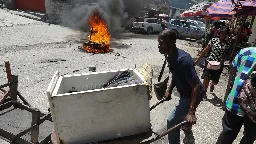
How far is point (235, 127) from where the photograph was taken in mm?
3170

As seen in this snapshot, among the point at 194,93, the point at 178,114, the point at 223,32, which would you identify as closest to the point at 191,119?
the point at 194,93

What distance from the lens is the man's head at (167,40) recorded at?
120 inches

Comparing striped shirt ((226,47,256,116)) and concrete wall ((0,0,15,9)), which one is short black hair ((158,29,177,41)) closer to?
striped shirt ((226,47,256,116))

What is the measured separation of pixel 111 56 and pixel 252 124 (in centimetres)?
952

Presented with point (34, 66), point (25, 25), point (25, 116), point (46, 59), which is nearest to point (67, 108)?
point (25, 116)

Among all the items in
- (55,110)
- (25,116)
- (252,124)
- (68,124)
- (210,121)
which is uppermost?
(55,110)

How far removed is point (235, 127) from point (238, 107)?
324mm

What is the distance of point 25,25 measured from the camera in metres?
19.6

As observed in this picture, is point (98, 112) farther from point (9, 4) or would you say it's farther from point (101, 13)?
point (9, 4)

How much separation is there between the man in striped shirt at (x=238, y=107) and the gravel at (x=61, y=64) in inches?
63.0

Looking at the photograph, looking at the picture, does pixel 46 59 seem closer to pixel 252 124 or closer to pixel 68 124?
pixel 68 124

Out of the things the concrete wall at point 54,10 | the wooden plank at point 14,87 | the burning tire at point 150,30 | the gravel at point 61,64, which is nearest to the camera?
the wooden plank at point 14,87

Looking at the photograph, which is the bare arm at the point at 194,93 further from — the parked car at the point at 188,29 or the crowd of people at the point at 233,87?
the parked car at the point at 188,29

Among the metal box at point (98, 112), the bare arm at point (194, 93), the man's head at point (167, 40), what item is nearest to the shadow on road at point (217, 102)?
the bare arm at point (194, 93)
